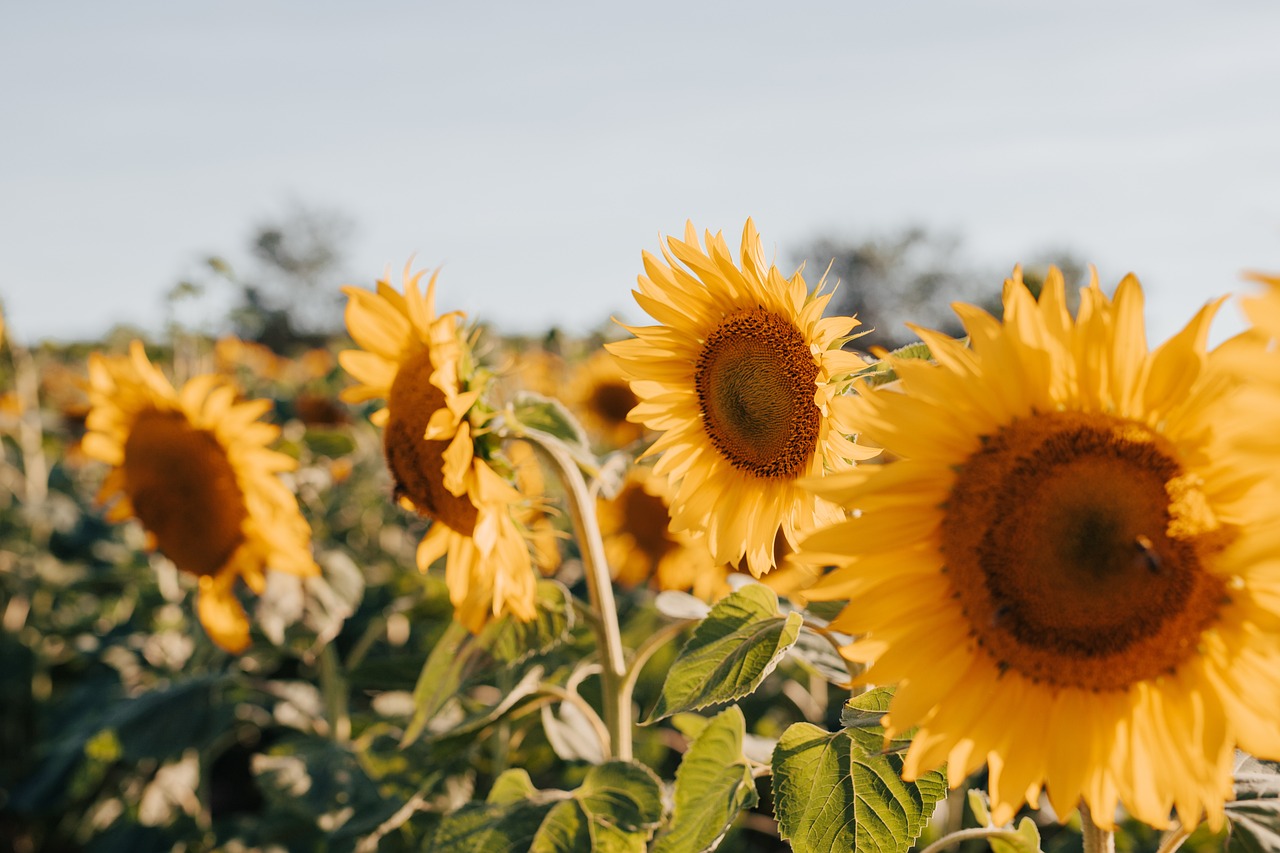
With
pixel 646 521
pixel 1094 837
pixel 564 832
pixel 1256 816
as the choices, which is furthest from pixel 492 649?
pixel 646 521

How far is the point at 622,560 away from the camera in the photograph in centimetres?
438

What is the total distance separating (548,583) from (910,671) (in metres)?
0.87

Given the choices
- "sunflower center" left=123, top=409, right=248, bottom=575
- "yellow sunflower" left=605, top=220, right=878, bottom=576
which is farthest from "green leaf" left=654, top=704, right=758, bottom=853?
"sunflower center" left=123, top=409, right=248, bottom=575

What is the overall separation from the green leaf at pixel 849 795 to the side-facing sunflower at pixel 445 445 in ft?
1.95

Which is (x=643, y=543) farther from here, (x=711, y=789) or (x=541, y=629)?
(x=711, y=789)

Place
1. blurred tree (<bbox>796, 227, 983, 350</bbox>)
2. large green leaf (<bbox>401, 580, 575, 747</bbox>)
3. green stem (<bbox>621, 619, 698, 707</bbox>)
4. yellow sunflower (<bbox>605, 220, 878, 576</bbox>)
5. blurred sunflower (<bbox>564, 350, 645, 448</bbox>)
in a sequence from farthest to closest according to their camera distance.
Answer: blurred tree (<bbox>796, 227, 983, 350</bbox>)
blurred sunflower (<bbox>564, 350, 645, 448</bbox>)
large green leaf (<bbox>401, 580, 575, 747</bbox>)
green stem (<bbox>621, 619, 698, 707</bbox>)
yellow sunflower (<bbox>605, 220, 878, 576</bbox>)

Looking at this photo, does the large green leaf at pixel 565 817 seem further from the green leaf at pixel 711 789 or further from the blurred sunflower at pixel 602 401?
the blurred sunflower at pixel 602 401

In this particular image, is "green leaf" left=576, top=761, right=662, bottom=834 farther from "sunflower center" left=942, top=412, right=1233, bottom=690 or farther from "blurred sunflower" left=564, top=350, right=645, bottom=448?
"blurred sunflower" left=564, top=350, right=645, bottom=448

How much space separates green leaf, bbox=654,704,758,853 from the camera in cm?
128

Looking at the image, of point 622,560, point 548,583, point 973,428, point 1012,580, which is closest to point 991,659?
point 1012,580

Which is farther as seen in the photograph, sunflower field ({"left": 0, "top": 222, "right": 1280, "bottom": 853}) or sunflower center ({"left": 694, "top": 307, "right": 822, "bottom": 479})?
sunflower center ({"left": 694, "top": 307, "right": 822, "bottom": 479})

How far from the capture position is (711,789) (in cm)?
136

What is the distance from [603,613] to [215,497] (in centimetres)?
158

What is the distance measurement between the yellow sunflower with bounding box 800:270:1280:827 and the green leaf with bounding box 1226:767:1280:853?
32 centimetres
